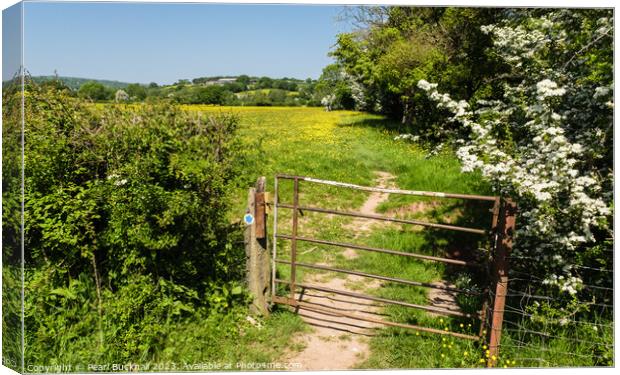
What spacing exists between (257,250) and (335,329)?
1253mm

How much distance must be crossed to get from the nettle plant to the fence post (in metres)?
0.29

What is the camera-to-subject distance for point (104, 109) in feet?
17.0

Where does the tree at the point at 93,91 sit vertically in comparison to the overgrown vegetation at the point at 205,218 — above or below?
above

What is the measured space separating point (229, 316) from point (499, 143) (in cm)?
368

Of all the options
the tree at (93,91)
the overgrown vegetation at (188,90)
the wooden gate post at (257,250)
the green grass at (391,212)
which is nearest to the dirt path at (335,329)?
the green grass at (391,212)

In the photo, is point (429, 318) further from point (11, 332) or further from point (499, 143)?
point (11, 332)

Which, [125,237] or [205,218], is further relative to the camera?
[205,218]

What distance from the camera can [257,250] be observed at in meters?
5.19

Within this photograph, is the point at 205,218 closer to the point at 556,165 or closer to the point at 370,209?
the point at 556,165

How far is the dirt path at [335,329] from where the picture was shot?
4715 mm

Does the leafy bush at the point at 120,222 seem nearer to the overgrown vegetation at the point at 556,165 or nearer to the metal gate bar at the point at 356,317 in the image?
the metal gate bar at the point at 356,317

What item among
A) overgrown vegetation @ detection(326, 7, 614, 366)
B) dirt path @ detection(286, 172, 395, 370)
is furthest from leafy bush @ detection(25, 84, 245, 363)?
overgrown vegetation @ detection(326, 7, 614, 366)

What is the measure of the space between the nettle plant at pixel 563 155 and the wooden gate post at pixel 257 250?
2171 mm

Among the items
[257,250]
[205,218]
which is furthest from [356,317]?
[205,218]
